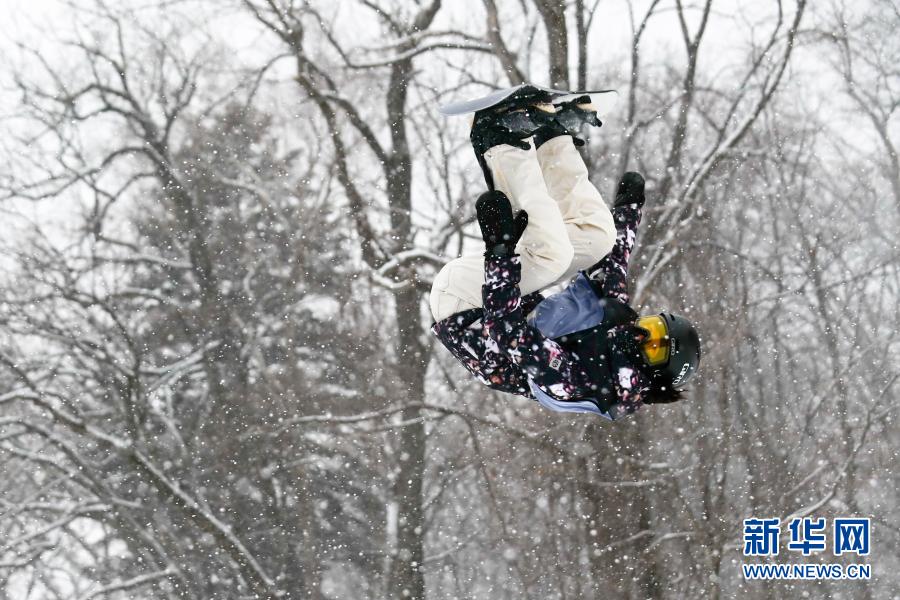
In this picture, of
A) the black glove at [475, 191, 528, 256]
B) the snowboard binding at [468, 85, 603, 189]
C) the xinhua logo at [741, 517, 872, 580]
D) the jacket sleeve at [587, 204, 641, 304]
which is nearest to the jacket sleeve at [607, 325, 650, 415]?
the jacket sleeve at [587, 204, 641, 304]

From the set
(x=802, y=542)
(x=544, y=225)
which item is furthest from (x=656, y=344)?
(x=802, y=542)

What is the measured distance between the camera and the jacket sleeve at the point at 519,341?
2820 mm

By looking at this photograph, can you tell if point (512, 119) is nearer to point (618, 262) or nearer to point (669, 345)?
point (618, 262)

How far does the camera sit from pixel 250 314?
1388cm

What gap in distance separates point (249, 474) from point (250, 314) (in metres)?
2.56

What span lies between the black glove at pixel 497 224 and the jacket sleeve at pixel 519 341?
36mm

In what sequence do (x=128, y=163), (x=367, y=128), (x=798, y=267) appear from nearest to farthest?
(x=367, y=128), (x=798, y=267), (x=128, y=163)

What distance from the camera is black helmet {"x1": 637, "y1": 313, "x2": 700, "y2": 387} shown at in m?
3.06

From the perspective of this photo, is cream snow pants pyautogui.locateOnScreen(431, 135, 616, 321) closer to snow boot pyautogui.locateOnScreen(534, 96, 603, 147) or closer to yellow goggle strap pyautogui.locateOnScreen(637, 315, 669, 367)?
snow boot pyautogui.locateOnScreen(534, 96, 603, 147)

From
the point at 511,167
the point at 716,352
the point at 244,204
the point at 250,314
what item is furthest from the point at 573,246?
the point at 244,204

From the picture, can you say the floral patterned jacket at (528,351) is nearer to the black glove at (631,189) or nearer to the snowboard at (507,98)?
the black glove at (631,189)

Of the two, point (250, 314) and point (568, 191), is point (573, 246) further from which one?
point (250, 314)

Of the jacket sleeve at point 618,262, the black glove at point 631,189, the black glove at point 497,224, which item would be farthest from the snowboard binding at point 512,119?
the jacket sleeve at point 618,262

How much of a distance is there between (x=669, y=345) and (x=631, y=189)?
2.40 ft
